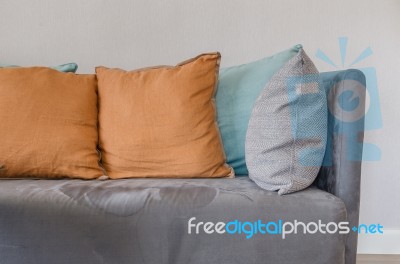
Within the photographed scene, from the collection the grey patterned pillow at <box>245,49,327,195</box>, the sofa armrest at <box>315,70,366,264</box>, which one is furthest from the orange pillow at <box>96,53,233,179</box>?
the sofa armrest at <box>315,70,366,264</box>

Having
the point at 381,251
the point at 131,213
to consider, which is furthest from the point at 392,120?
the point at 131,213

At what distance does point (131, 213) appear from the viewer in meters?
0.94

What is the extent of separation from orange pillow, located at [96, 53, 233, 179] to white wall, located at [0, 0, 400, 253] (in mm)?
484

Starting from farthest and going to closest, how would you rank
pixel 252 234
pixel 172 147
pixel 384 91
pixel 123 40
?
pixel 123 40 < pixel 384 91 < pixel 172 147 < pixel 252 234

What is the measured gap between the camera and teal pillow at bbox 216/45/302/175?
1282mm

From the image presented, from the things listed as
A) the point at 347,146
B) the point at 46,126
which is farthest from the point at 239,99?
the point at 46,126

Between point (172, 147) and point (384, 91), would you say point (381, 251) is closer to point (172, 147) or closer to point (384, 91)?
point (384, 91)

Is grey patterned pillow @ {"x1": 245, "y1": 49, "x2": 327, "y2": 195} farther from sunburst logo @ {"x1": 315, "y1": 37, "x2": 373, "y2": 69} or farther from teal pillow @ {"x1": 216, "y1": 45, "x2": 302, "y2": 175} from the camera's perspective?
sunburst logo @ {"x1": 315, "y1": 37, "x2": 373, "y2": 69}

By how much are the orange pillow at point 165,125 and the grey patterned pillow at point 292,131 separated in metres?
0.26

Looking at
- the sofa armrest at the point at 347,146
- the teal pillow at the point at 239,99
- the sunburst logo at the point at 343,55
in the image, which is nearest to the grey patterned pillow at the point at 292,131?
the sofa armrest at the point at 347,146

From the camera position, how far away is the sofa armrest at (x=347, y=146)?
3.28 feet

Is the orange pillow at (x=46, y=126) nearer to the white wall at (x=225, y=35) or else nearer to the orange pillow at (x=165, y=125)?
the orange pillow at (x=165, y=125)

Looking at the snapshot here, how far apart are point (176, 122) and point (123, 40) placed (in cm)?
78

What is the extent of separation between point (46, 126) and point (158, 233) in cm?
66
